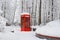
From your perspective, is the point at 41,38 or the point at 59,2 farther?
the point at 59,2

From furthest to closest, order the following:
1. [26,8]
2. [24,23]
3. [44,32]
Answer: [26,8], [24,23], [44,32]

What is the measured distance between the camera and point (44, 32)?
7.01 m

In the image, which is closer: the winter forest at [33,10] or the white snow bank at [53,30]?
the white snow bank at [53,30]

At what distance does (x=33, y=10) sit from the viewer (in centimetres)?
2477

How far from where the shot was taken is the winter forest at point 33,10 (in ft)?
68.3

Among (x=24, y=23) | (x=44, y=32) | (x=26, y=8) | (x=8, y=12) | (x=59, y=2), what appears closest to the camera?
(x=44, y=32)

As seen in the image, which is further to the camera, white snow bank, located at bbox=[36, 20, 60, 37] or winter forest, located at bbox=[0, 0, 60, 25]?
winter forest, located at bbox=[0, 0, 60, 25]

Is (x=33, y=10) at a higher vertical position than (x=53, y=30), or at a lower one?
higher

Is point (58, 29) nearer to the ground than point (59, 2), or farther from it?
nearer to the ground

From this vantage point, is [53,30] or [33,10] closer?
[53,30]

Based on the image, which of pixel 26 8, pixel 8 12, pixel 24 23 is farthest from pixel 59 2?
pixel 8 12

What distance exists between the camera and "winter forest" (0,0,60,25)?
2081 cm

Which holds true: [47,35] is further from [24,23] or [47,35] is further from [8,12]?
[8,12]

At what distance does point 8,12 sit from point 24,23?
21418 millimetres
